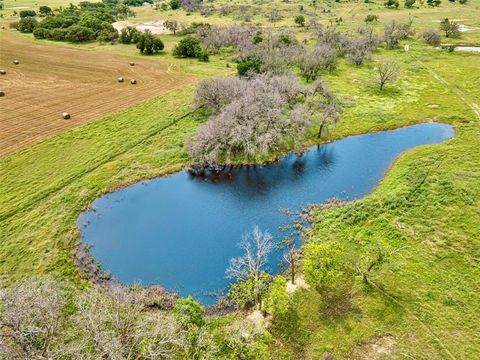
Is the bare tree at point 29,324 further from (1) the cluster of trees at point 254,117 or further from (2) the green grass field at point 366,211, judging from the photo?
(1) the cluster of trees at point 254,117

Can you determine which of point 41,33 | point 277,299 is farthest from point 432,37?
point 41,33

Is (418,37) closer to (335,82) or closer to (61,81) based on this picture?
(335,82)

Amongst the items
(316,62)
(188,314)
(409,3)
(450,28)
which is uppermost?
(409,3)

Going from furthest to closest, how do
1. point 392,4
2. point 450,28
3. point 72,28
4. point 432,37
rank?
A: 1. point 392,4
2. point 72,28
3. point 450,28
4. point 432,37

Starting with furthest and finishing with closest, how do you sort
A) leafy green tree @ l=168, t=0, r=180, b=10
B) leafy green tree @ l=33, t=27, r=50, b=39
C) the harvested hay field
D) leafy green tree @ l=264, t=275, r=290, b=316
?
1. leafy green tree @ l=168, t=0, r=180, b=10
2. leafy green tree @ l=33, t=27, r=50, b=39
3. the harvested hay field
4. leafy green tree @ l=264, t=275, r=290, b=316

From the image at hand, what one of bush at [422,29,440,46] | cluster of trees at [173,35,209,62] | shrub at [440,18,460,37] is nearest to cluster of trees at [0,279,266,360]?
cluster of trees at [173,35,209,62]

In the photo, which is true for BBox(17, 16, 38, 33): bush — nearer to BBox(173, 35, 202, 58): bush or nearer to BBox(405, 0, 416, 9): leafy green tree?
BBox(173, 35, 202, 58): bush

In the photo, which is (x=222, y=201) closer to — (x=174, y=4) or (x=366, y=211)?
(x=366, y=211)
